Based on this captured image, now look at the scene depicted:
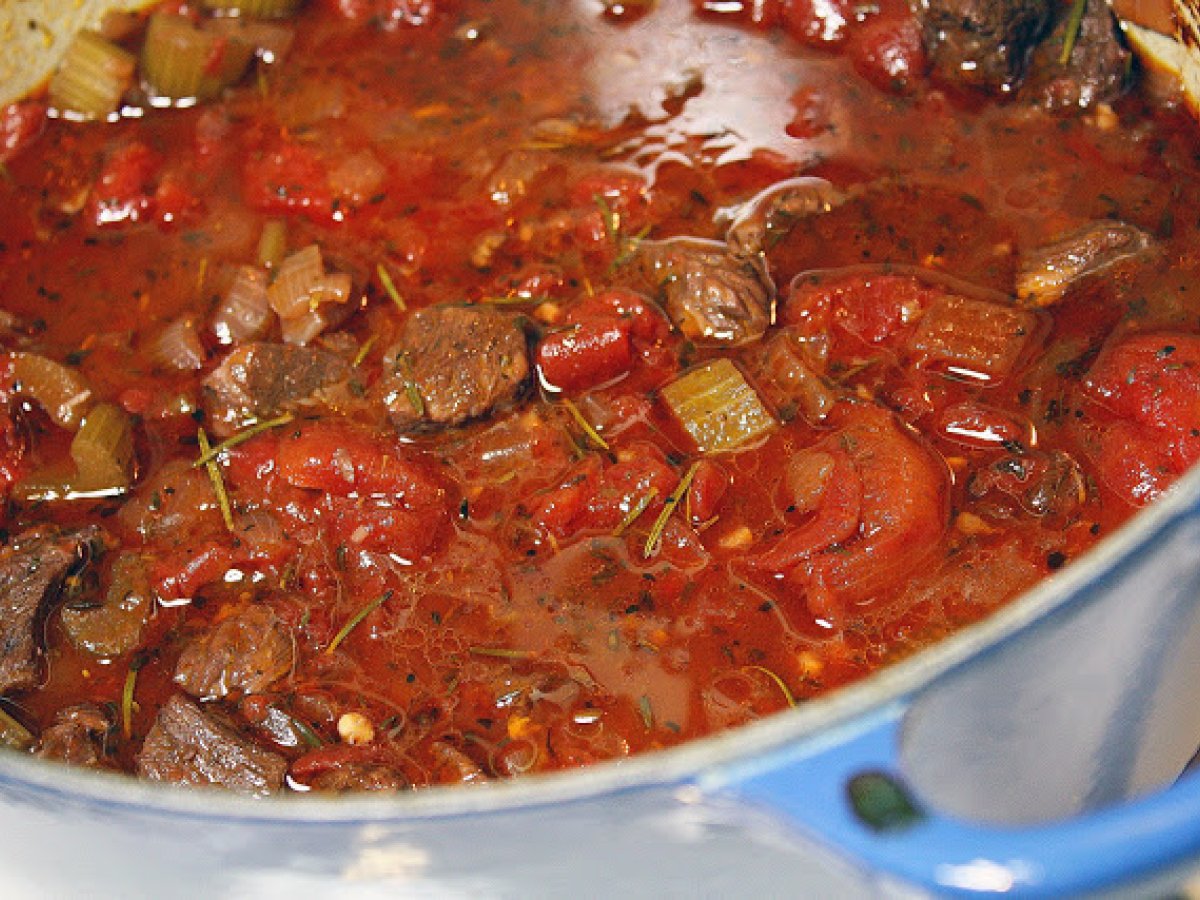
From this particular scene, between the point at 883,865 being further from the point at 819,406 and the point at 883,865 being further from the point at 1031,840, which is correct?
the point at 819,406

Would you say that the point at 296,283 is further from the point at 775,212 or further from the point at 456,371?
the point at 775,212

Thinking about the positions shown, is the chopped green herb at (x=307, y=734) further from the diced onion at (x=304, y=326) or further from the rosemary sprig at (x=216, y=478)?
the diced onion at (x=304, y=326)

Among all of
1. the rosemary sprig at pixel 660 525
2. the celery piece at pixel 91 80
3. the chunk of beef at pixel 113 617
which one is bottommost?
the chunk of beef at pixel 113 617

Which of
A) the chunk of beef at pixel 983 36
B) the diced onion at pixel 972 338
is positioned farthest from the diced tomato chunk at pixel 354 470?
the chunk of beef at pixel 983 36

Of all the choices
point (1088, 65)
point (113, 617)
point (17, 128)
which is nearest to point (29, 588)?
point (113, 617)

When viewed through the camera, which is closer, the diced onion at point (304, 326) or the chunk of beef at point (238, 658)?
the chunk of beef at point (238, 658)

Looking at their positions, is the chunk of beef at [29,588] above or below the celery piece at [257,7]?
below

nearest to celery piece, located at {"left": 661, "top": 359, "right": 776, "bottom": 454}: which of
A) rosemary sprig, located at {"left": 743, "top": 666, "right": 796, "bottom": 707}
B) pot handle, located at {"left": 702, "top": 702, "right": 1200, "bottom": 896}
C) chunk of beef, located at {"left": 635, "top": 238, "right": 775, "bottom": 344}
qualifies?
chunk of beef, located at {"left": 635, "top": 238, "right": 775, "bottom": 344}

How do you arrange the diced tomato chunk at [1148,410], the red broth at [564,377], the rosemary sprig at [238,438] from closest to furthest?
the red broth at [564,377] → the diced tomato chunk at [1148,410] → the rosemary sprig at [238,438]
